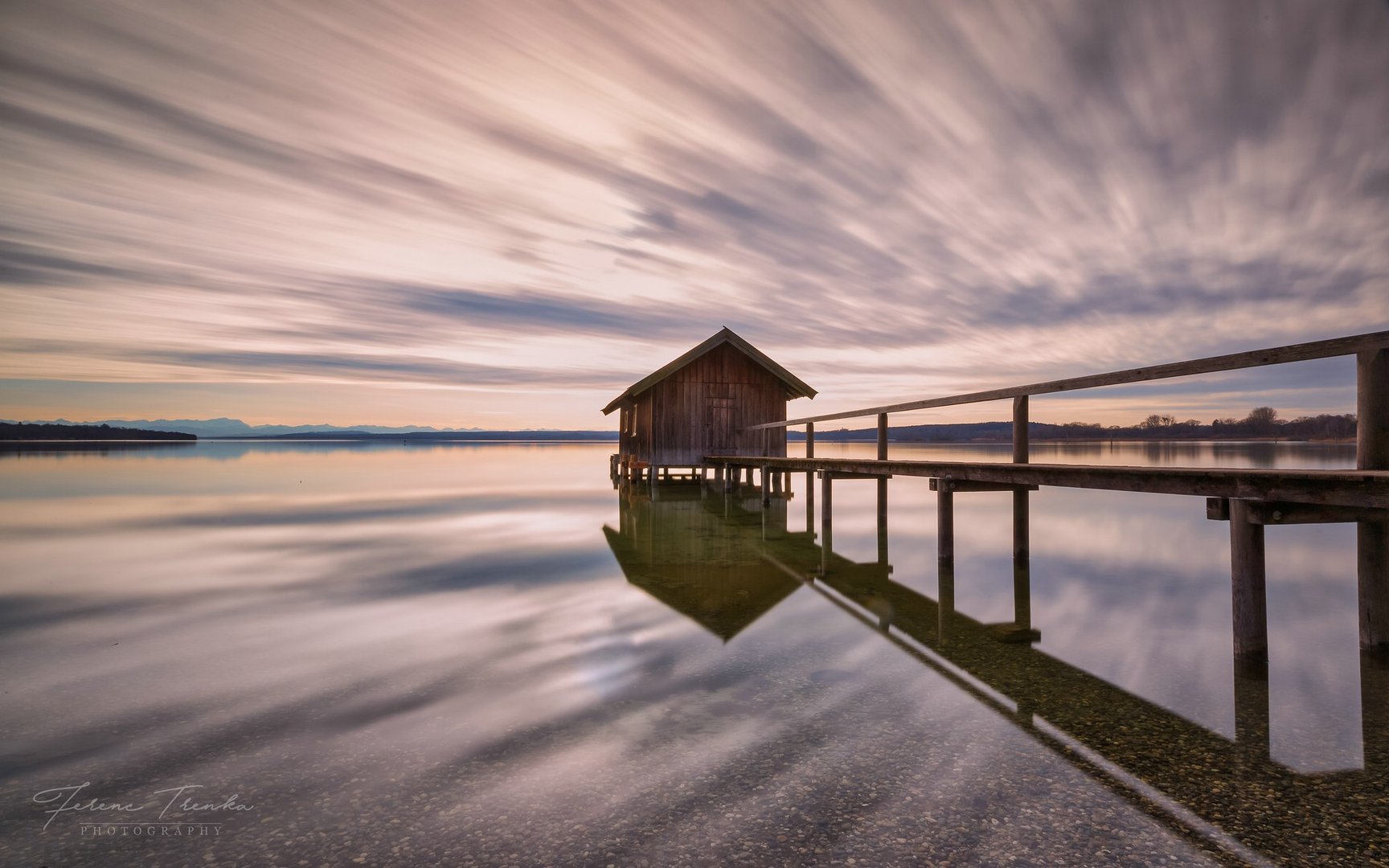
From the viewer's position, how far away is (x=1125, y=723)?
5031mm

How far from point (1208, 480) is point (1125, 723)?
8.05ft

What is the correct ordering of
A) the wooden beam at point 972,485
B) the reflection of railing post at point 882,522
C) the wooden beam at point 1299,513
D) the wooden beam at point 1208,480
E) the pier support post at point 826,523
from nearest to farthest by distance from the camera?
the wooden beam at point 1208,480 < the wooden beam at point 1299,513 < the wooden beam at point 972,485 < the pier support post at point 826,523 < the reflection of railing post at point 882,522

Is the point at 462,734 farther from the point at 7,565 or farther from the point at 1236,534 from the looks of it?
the point at 7,565

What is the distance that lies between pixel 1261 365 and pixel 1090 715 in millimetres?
3420

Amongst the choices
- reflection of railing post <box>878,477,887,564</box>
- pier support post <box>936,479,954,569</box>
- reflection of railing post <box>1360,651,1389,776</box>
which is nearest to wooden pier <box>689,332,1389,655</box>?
reflection of railing post <box>1360,651,1389,776</box>

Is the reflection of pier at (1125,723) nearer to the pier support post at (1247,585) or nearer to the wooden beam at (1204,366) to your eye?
the pier support post at (1247,585)

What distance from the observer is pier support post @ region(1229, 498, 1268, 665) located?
583cm

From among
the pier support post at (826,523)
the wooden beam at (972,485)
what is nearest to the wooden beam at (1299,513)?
the wooden beam at (972,485)

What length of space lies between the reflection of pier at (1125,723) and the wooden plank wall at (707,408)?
14.2 meters

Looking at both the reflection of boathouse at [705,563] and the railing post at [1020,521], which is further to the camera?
the railing post at [1020,521]

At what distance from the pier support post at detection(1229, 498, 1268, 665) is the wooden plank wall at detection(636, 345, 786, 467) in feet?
63.9

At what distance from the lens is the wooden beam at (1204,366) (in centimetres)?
534

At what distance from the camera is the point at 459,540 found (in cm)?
1609

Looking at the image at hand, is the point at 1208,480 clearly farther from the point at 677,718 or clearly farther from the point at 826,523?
the point at 826,523
